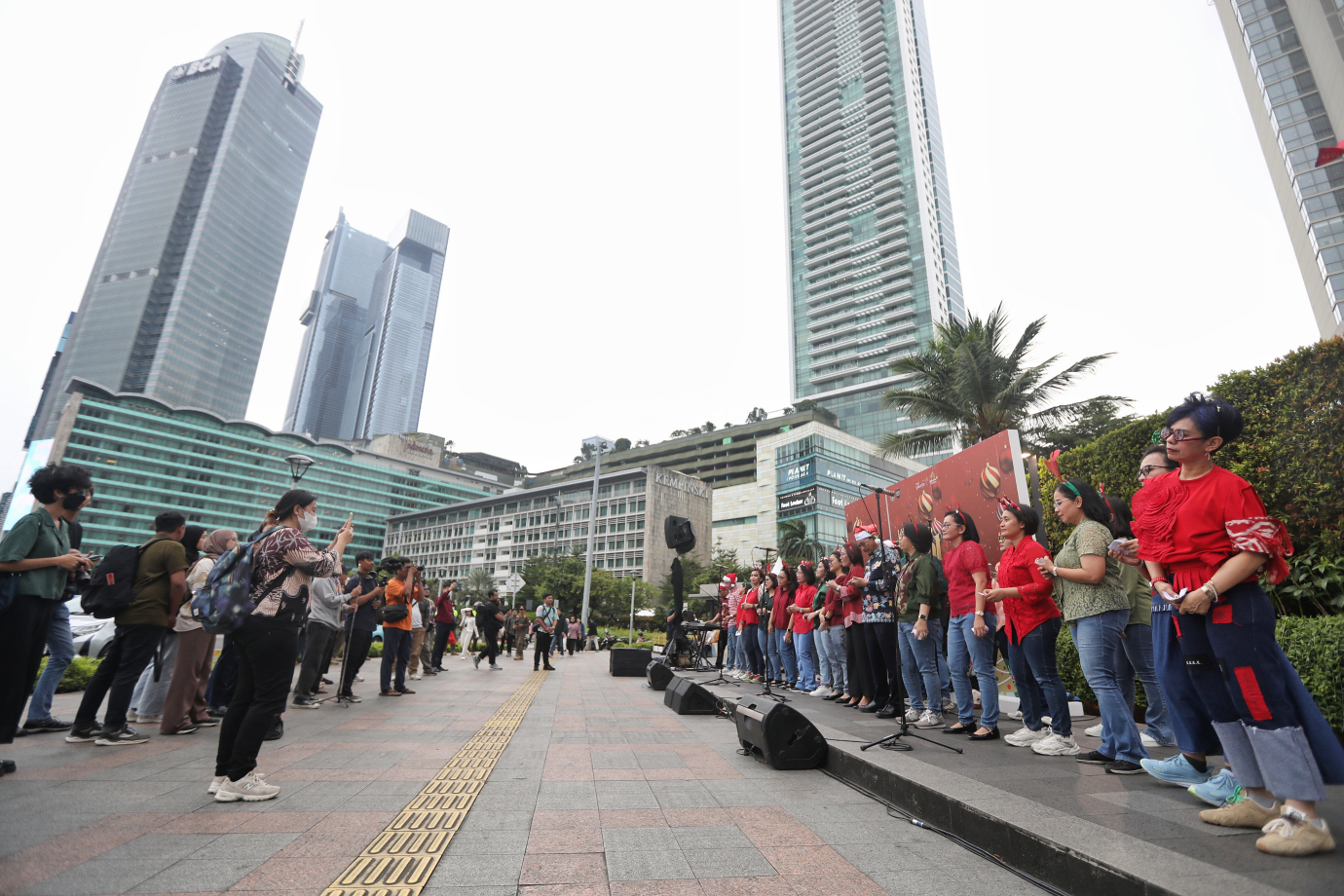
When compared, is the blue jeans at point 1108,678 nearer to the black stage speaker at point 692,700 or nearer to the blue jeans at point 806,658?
the black stage speaker at point 692,700

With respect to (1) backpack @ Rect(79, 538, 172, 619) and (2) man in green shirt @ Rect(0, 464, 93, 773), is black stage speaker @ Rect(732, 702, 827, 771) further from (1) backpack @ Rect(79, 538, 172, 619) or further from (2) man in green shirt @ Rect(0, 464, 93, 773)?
(1) backpack @ Rect(79, 538, 172, 619)

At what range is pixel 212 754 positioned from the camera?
438 centimetres

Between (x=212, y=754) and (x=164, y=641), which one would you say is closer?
(x=212, y=754)

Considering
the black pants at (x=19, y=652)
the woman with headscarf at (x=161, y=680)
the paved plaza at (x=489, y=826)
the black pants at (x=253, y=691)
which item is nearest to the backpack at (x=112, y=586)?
the black pants at (x=19, y=652)

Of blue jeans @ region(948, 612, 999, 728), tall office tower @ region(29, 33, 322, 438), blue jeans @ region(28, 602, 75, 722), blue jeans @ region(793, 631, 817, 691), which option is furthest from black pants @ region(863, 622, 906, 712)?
tall office tower @ region(29, 33, 322, 438)

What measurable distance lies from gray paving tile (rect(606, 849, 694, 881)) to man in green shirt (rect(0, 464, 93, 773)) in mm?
3875

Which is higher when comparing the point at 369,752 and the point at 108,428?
the point at 108,428

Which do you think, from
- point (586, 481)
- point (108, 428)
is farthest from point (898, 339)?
point (108, 428)

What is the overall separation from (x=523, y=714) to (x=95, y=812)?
168 inches

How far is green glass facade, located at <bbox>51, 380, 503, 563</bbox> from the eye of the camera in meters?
83.1

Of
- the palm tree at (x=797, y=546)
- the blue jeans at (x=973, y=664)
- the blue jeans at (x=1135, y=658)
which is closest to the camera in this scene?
the blue jeans at (x=1135, y=658)

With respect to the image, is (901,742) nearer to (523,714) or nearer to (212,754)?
(523,714)

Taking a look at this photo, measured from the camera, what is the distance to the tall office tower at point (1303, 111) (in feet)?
127

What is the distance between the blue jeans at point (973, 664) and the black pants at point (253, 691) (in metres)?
4.80
